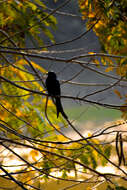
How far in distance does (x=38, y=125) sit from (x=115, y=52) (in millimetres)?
1306

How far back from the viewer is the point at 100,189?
12.5ft

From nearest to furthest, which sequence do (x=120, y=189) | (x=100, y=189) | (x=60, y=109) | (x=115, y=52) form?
(x=120, y=189) → (x=60, y=109) → (x=115, y=52) → (x=100, y=189)

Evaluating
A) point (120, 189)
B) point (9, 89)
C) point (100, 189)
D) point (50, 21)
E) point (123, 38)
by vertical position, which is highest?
point (50, 21)

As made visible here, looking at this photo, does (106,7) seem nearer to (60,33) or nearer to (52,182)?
(52,182)

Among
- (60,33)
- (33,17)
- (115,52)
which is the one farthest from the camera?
(60,33)

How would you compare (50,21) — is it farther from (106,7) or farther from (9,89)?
(106,7)

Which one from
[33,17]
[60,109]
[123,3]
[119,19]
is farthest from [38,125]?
[123,3]

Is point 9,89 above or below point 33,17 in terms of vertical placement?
below

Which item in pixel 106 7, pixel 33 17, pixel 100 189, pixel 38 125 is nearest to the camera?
pixel 106 7

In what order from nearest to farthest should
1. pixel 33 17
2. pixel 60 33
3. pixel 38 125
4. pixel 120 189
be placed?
pixel 120 189, pixel 38 125, pixel 33 17, pixel 60 33

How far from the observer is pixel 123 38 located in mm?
3186

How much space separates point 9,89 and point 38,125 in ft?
1.57

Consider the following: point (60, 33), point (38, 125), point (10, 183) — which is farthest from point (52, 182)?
point (60, 33)

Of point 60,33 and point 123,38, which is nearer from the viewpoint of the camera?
point 123,38
